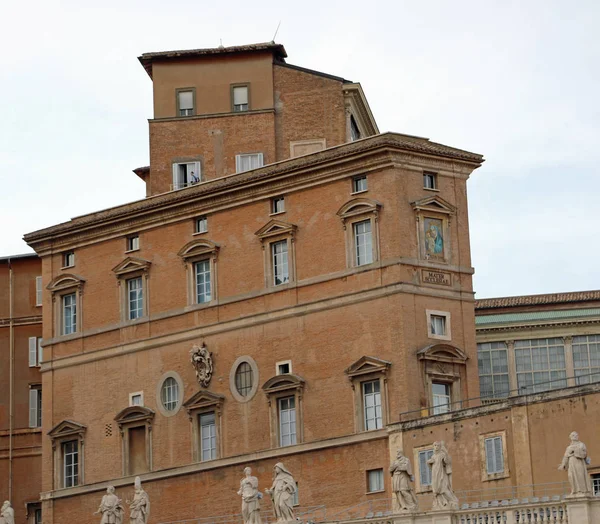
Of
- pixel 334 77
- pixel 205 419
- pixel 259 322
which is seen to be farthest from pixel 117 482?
pixel 334 77

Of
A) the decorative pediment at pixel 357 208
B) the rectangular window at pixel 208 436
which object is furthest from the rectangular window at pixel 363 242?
Answer: the rectangular window at pixel 208 436

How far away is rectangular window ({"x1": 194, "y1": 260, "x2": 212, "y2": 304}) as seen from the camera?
212 feet

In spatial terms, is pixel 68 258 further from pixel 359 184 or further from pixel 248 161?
pixel 359 184

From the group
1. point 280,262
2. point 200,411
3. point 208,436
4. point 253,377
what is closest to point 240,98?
point 280,262

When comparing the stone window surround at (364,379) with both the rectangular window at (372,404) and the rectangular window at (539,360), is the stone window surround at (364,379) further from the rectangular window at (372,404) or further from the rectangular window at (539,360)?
the rectangular window at (539,360)

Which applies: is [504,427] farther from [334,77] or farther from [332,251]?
[334,77]

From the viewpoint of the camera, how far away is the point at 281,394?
201 ft

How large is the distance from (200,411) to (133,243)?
7.60 m

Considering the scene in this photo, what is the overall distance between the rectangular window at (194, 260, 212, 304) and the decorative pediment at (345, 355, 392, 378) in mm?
7460

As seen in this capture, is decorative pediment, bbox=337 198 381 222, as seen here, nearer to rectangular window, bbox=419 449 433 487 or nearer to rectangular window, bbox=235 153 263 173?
rectangular window, bbox=235 153 263 173

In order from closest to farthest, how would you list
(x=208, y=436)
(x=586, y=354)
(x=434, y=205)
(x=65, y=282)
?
(x=434, y=205) → (x=208, y=436) → (x=586, y=354) → (x=65, y=282)

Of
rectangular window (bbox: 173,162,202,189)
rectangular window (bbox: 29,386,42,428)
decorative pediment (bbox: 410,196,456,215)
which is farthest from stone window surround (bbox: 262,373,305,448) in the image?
rectangular window (bbox: 29,386,42,428)

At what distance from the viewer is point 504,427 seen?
53.5 m

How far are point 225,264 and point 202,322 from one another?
2.25 metres
